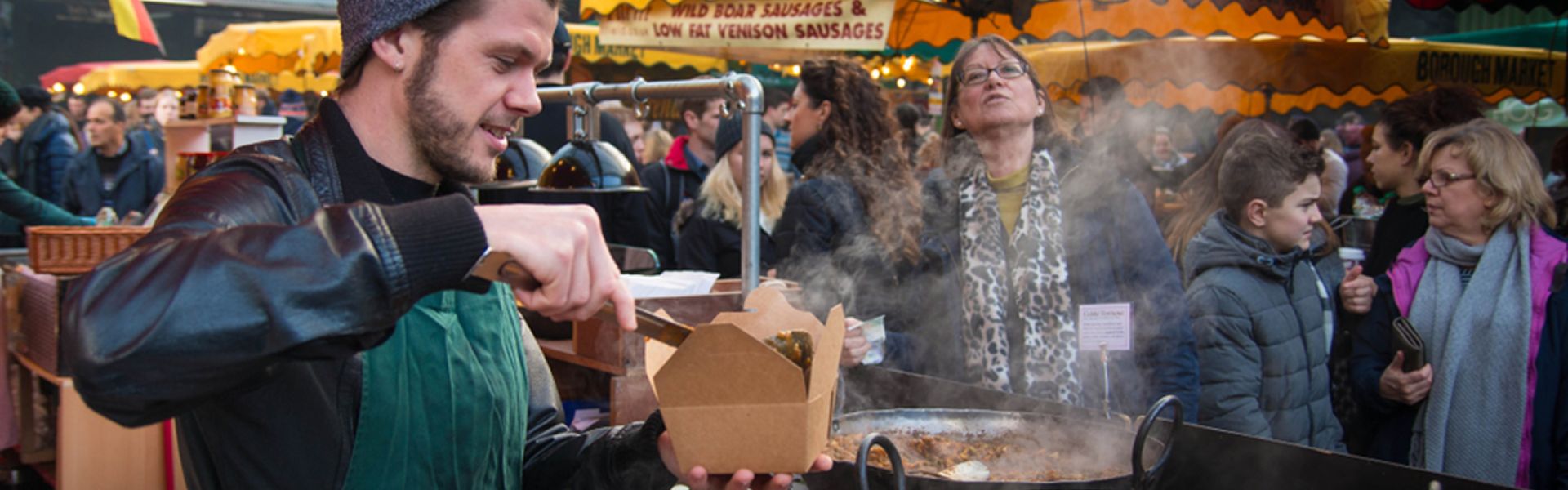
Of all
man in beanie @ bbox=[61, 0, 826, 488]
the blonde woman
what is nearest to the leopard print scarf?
the blonde woman

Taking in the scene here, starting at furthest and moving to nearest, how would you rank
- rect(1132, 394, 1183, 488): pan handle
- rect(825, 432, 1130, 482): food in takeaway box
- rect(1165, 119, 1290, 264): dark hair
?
rect(1165, 119, 1290, 264): dark hair, rect(825, 432, 1130, 482): food in takeaway box, rect(1132, 394, 1183, 488): pan handle

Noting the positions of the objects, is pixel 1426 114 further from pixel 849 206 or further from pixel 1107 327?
pixel 849 206

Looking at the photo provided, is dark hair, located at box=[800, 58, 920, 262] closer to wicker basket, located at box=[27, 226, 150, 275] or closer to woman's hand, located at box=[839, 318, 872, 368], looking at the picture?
woman's hand, located at box=[839, 318, 872, 368]

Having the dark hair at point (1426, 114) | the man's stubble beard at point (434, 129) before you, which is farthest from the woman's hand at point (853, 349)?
the dark hair at point (1426, 114)

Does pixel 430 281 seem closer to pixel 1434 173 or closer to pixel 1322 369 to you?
pixel 1322 369

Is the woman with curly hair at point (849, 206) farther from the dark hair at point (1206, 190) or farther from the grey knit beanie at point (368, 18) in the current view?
the grey knit beanie at point (368, 18)

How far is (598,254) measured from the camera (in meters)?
1.08

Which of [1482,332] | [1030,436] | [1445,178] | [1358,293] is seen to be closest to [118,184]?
[1030,436]

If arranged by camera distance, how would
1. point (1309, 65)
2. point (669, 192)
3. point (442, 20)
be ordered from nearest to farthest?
point (442, 20), point (669, 192), point (1309, 65)

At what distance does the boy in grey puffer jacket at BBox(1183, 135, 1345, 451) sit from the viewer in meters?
3.22

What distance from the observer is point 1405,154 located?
14.9 ft

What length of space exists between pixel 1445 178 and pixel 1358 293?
462 mm

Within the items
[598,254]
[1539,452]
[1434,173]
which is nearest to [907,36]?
[1434,173]

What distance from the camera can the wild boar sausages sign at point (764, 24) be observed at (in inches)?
212
